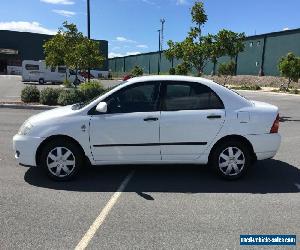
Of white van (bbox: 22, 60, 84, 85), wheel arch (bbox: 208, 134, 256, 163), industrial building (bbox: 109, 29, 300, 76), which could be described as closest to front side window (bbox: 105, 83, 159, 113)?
wheel arch (bbox: 208, 134, 256, 163)

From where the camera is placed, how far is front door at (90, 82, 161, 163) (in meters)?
6.18

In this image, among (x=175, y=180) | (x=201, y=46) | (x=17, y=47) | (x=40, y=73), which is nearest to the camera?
(x=175, y=180)

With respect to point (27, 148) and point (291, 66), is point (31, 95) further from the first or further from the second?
point (291, 66)

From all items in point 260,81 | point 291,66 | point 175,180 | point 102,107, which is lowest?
point 260,81

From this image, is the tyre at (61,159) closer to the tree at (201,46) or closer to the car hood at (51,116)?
the car hood at (51,116)

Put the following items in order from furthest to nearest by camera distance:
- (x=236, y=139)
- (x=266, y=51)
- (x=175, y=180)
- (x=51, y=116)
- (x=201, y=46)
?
(x=266, y=51) → (x=201, y=46) → (x=175, y=180) → (x=236, y=139) → (x=51, y=116)

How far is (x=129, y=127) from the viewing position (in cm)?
618

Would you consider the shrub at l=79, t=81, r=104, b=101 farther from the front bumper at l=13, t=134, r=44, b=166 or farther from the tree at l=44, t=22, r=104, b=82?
the front bumper at l=13, t=134, r=44, b=166

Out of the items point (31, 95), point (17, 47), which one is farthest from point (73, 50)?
point (17, 47)

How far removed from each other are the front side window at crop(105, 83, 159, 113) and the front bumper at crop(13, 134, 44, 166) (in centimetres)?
124

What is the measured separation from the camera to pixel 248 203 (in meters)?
5.56

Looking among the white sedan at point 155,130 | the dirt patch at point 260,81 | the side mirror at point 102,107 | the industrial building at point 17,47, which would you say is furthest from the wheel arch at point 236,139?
the industrial building at point 17,47

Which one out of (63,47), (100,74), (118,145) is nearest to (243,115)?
(118,145)

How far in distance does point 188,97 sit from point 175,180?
1.37 meters
